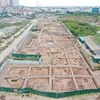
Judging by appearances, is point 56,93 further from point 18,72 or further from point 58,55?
point 58,55

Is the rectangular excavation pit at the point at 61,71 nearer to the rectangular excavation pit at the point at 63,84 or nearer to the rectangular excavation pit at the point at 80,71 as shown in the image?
the rectangular excavation pit at the point at 80,71

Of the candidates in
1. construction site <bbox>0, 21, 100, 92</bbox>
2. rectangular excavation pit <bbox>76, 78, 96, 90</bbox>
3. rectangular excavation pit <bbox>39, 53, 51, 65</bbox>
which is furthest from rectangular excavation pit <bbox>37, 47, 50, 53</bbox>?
rectangular excavation pit <bbox>76, 78, 96, 90</bbox>

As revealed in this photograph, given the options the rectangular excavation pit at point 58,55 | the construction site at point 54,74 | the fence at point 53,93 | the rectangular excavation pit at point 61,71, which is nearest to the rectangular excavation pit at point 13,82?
the construction site at point 54,74

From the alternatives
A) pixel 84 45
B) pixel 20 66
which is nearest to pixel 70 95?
pixel 20 66

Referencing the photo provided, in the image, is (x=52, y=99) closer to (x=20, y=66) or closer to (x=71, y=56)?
(x=20, y=66)

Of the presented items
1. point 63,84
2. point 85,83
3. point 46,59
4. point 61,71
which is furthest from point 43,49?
point 85,83

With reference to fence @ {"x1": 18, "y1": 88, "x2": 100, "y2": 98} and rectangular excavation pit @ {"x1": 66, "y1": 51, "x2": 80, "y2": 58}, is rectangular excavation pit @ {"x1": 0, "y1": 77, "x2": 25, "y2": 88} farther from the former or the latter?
rectangular excavation pit @ {"x1": 66, "y1": 51, "x2": 80, "y2": 58}

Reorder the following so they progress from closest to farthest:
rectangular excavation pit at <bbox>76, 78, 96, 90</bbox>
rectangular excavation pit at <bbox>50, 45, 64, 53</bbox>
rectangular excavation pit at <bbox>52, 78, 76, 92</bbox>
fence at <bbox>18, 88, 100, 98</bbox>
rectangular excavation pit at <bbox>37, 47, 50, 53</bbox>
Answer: fence at <bbox>18, 88, 100, 98</bbox> → rectangular excavation pit at <bbox>52, 78, 76, 92</bbox> → rectangular excavation pit at <bbox>76, 78, 96, 90</bbox> → rectangular excavation pit at <bbox>37, 47, 50, 53</bbox> → rectangular excavation pit at <bbox>50, 45, 64, 53</bbox>
